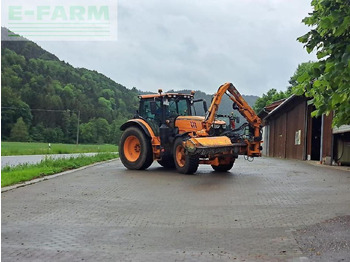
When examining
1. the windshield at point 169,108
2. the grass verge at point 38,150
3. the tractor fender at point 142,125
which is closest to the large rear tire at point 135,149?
the tractor fender at point 142,125

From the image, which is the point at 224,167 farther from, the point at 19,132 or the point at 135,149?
the point at 19,132

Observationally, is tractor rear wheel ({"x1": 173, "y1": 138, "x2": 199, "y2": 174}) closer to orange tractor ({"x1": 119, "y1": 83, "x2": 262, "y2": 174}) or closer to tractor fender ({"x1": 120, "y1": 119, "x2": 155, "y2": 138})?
orange tractor ({"x1": 119, "y1": 83, "x2": 262, "y2": 174})

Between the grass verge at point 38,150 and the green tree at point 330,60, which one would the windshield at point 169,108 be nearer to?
the green tree at point 330,60

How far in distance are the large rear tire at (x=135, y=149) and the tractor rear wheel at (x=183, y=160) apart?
1520mm

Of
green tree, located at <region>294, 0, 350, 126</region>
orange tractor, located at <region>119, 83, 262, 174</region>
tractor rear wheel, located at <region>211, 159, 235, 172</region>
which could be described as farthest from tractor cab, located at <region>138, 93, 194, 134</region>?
green tree, located at <region>294, 0, 350, 126</region>

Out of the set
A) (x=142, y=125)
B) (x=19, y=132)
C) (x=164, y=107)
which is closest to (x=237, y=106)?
(x=164, y=107)

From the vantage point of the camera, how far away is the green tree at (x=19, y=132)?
220ft

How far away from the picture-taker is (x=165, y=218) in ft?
22.6

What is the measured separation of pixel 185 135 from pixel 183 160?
83 centimetres

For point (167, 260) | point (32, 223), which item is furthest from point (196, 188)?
point (167, 260)

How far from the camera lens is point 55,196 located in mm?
8969

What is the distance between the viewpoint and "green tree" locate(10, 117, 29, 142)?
220 ft

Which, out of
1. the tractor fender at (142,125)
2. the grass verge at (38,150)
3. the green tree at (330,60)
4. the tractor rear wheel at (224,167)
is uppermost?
the green tree at (330,60)

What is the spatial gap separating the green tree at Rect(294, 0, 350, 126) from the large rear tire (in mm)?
9853
